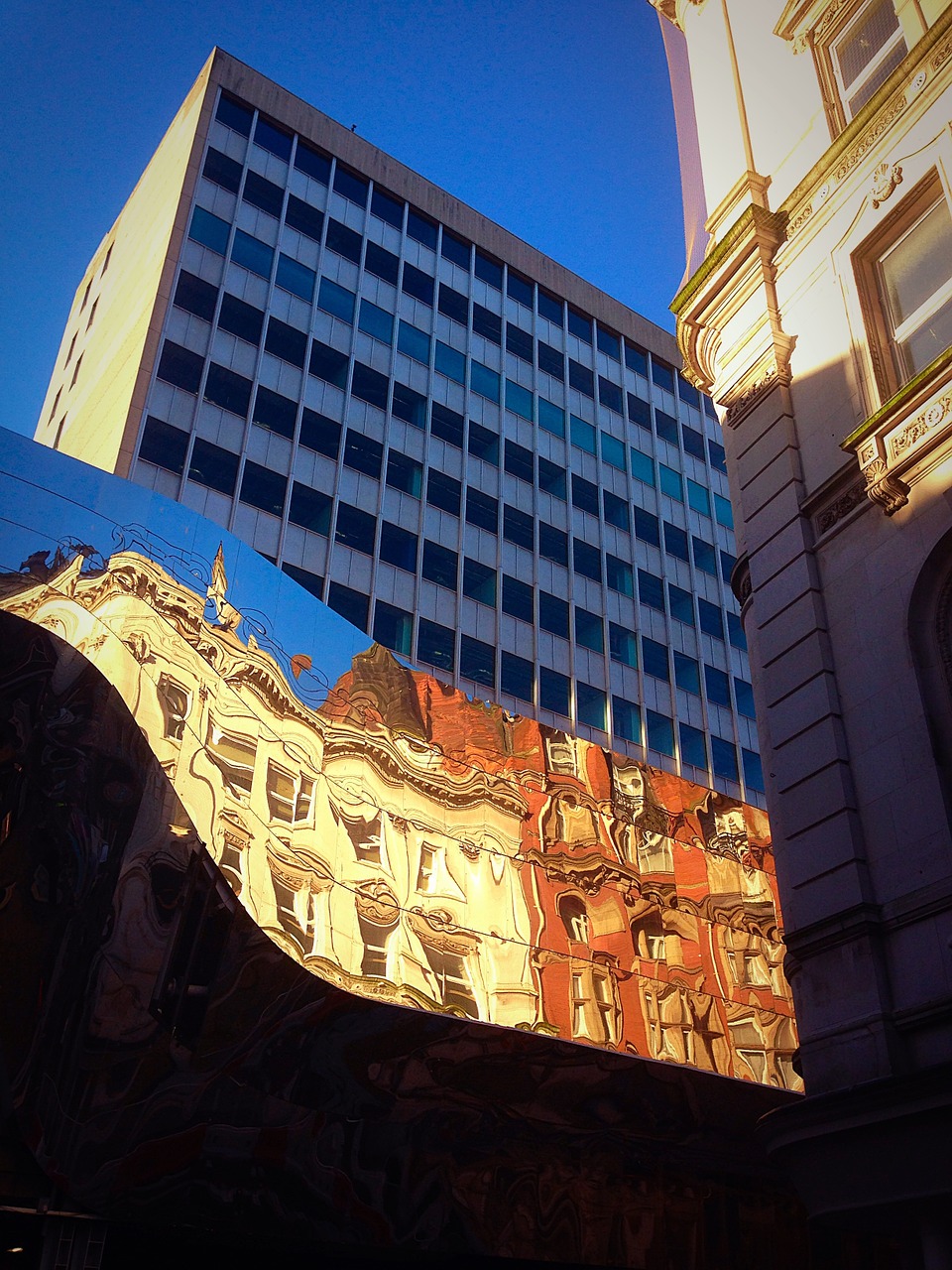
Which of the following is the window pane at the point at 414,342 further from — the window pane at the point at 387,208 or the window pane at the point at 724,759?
the window pane at the point at 724,759

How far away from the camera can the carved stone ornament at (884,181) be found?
14.4 metres

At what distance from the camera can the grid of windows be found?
118 feet

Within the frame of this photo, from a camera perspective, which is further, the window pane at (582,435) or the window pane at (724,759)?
the window pane at (582,435)

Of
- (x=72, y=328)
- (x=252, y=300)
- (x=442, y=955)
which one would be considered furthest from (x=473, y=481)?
(x=442, y=955)

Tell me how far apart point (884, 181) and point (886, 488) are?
15.2ft

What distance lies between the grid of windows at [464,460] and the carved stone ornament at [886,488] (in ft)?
76.1

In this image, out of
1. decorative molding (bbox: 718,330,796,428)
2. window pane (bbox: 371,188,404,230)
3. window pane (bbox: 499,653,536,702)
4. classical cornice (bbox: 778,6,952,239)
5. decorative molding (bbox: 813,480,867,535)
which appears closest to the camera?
decorative molding (bbox: 813,480,867,535)

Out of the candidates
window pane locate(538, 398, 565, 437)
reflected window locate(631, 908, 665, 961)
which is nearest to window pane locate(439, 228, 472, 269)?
window pane locate(538, 398, 565, 437)

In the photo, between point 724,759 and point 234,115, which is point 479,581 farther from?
point 234,115

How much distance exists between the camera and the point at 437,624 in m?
36.4

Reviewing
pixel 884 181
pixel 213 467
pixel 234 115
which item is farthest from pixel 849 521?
pixel 234 115

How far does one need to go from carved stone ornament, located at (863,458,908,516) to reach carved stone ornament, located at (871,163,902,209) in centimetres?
403

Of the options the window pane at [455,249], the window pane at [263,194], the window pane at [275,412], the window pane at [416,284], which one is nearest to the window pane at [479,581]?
the window pane at [275,412]

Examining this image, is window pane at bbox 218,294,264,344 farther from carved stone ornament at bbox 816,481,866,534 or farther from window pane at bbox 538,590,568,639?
carved stone ornament at bbox 816,481,866,534
